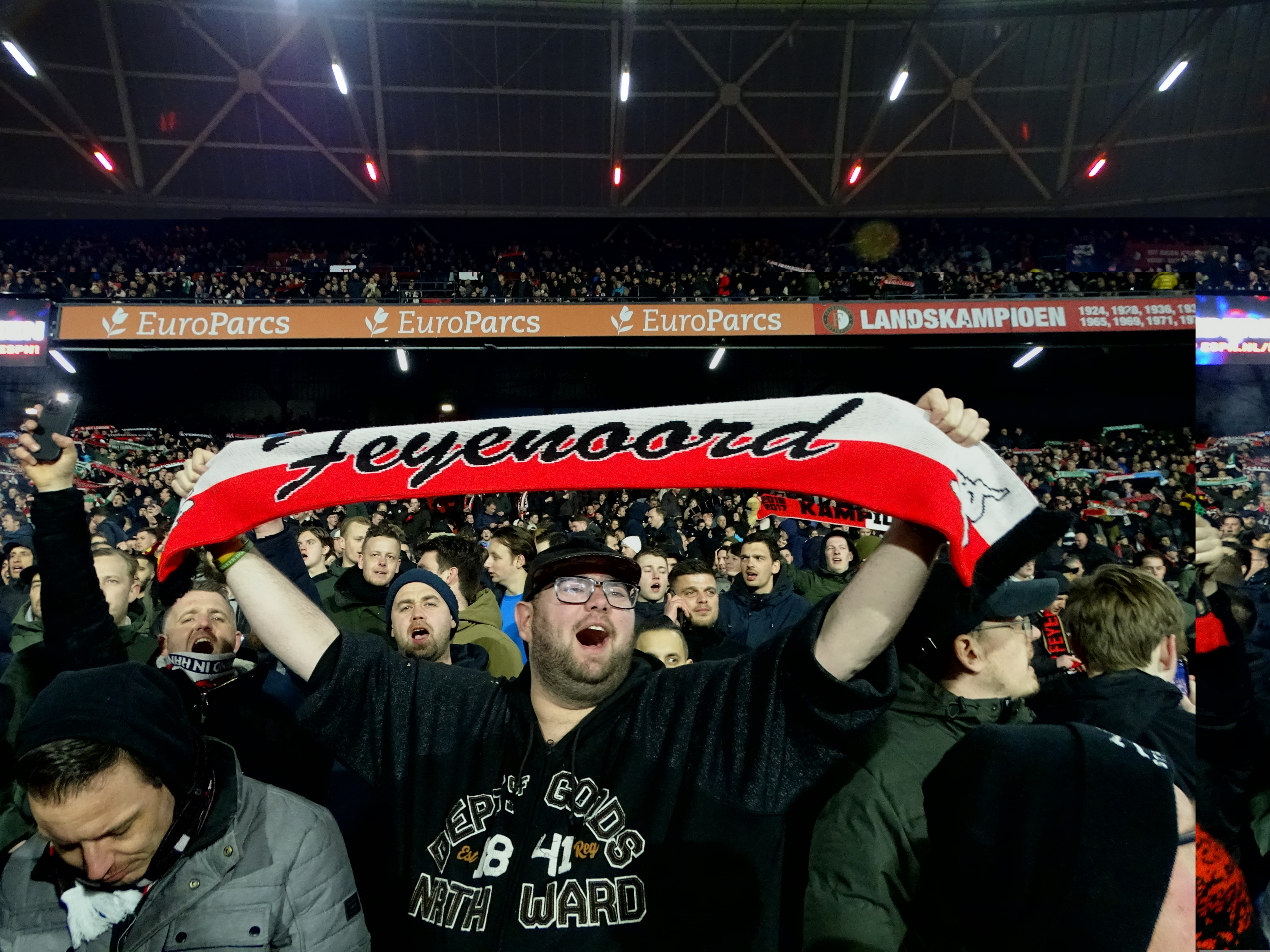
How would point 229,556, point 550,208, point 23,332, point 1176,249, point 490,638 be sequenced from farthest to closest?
1. point 1176,249
2. point 550,208
3. point 23,332
4. point 490,638
5. point 229,556

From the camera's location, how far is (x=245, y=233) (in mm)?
22469

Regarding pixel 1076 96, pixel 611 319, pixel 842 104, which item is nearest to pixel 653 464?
pixel 611 319

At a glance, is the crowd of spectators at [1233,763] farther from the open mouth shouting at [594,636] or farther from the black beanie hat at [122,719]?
the black beanie hat at [122,719]

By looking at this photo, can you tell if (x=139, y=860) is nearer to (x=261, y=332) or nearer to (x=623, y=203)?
(x=261, y=332)

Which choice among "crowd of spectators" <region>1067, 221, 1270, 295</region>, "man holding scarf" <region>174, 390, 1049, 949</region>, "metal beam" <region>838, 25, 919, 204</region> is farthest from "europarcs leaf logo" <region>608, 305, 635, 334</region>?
"crowd of spectators" <region>1067, 221, 1270, 295</region>

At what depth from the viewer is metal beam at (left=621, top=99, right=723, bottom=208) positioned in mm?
18453

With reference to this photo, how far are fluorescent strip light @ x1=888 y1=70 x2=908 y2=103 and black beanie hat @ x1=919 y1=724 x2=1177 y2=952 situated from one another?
1749cm

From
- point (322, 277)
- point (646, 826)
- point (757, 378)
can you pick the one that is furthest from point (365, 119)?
point (646, 826)

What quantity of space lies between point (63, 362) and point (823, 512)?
15.8 metres

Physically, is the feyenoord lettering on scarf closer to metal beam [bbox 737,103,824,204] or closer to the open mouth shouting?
the open mouth shouting

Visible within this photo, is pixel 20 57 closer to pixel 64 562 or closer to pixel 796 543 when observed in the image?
pixel 796 543

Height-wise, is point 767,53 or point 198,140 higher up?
point 767,53

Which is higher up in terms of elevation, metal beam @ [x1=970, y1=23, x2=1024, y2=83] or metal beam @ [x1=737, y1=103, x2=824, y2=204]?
metal beam @ [x1=970, y1=23, x2=1024, y2=83]

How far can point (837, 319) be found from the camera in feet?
46.1
